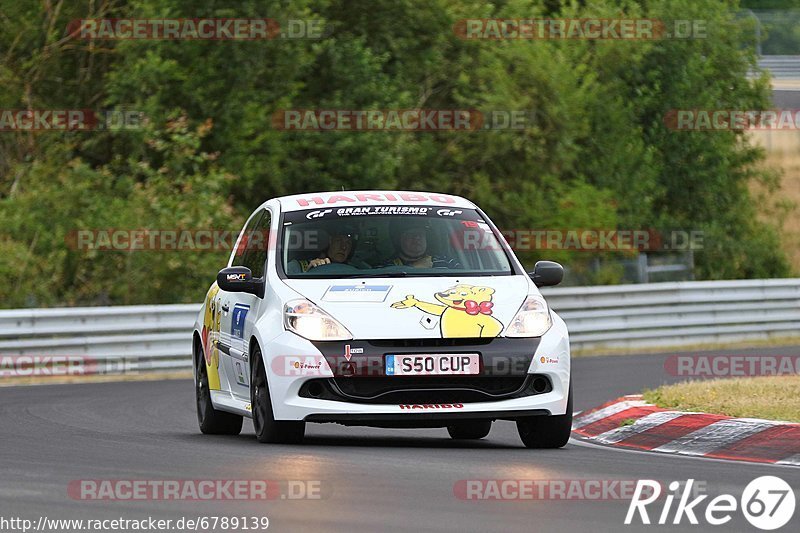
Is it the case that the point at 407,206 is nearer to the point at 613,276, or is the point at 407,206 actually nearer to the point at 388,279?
the point at 388,279

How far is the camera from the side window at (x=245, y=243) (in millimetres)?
12500

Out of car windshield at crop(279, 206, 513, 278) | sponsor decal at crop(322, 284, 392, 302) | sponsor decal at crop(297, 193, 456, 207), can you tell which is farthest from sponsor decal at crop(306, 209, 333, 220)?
sponsor decal at crop(322, 284, 392, 302)

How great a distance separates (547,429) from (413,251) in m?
1.49

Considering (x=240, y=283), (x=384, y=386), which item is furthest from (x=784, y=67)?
(x=384, y=386)


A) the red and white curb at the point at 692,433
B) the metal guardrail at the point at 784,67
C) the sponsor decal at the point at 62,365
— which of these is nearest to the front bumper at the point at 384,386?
the red and white curb at the point at 692,433

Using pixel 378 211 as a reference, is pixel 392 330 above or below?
below

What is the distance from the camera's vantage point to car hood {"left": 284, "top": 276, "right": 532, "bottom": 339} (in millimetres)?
10383

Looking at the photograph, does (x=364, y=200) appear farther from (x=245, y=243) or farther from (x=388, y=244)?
(x=245, y=243)

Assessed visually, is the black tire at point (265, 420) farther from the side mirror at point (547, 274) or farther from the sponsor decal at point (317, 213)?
the side mirror at point (547, 274)

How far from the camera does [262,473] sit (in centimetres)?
909

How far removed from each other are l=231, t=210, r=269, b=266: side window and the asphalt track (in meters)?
1.28

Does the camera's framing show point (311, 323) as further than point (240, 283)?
No

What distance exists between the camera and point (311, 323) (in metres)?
10.5

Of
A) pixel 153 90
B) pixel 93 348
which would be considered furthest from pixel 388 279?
pixel 153 90
